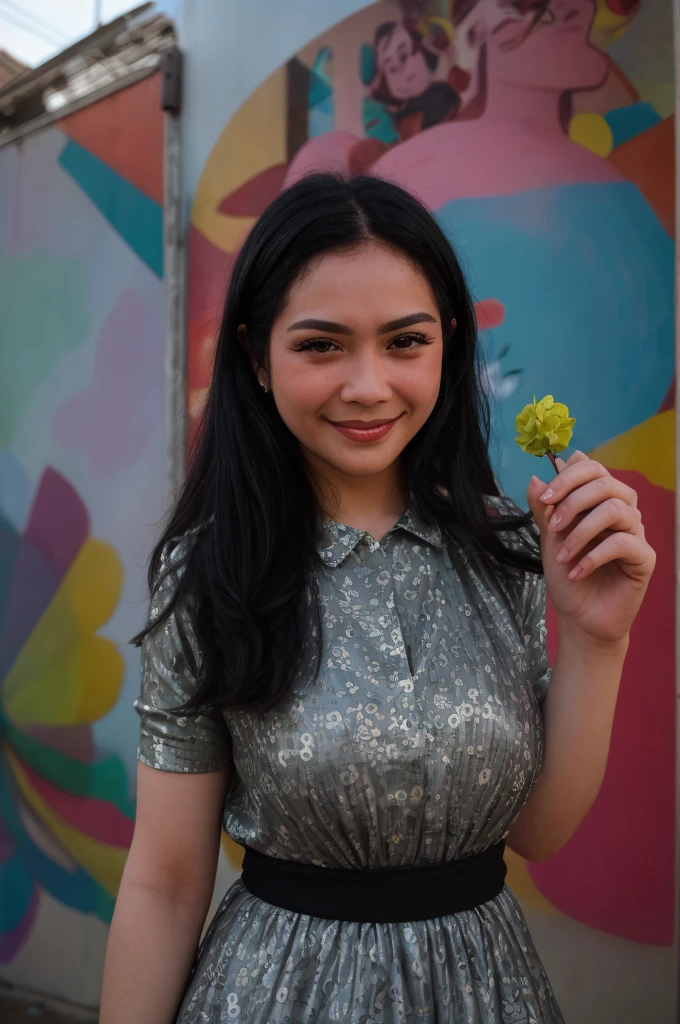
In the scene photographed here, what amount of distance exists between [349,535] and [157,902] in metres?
0.55

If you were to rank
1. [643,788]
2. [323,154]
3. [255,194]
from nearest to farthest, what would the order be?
1. [643,788]
2. [323,154]
3. [255,194]

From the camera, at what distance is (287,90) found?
97.4 inches

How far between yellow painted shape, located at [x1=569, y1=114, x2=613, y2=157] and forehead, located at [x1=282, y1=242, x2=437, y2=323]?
3.43ft

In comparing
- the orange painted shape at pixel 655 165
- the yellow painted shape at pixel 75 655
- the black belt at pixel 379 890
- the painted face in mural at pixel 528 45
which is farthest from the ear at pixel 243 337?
the yellow painted shape at pixel 75 655

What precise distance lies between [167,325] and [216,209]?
0.38 metres

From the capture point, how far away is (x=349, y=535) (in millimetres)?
1221

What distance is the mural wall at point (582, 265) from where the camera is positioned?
6.13ft

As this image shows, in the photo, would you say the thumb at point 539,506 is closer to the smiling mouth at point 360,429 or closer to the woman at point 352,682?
the woman at point 352,682

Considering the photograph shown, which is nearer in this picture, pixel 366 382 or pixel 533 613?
pixel 366 382

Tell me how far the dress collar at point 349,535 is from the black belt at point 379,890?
404 mm

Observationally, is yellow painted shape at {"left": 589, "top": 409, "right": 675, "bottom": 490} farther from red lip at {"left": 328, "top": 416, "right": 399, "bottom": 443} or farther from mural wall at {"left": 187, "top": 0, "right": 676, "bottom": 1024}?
red lip at {"left": 328, "top": 416, "right": 399, "bottom": 443}

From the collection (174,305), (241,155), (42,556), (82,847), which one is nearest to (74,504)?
(42,556)

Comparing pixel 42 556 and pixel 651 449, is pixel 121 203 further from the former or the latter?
pixel 651 449

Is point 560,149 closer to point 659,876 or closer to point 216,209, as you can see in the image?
point 216,209
